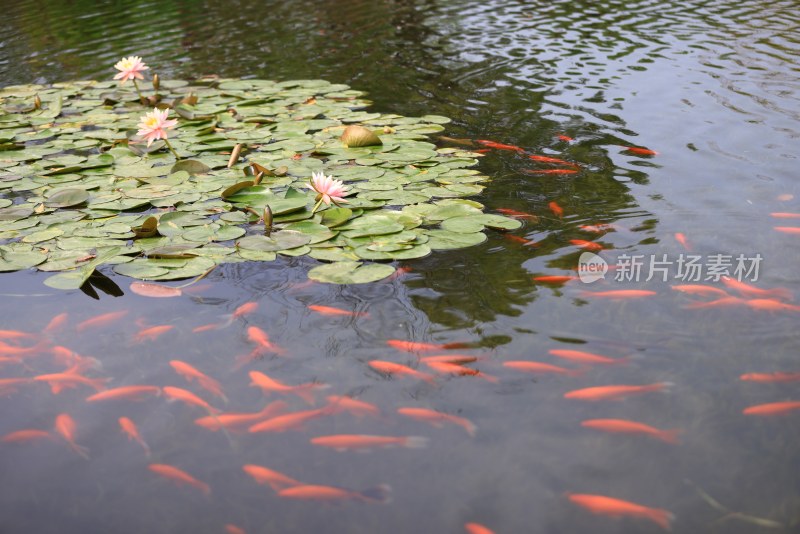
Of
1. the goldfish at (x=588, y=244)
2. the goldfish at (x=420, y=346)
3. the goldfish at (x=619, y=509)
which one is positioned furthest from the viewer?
the goldfish at (x=588, y=244)

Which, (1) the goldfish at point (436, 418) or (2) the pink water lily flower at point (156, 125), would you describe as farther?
(2) the pink water lily flower at point (156, 125)

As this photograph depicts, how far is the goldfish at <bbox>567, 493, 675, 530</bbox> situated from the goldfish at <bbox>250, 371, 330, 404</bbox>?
84 centimetres

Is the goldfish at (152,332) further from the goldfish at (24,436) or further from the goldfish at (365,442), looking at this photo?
the goldfish at (365,442)

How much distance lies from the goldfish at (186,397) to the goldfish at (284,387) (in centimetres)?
15

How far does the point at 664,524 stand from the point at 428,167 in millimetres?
2416

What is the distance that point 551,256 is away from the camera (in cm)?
295

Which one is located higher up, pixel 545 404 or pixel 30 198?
pixel 30 198

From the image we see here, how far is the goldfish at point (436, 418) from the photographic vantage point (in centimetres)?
211

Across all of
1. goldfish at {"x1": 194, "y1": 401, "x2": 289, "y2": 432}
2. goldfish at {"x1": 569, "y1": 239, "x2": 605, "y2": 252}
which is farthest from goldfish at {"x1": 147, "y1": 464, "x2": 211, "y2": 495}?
goldfish at {"x1": 569, "y1": 239, "x2": 605, "y2": 252}

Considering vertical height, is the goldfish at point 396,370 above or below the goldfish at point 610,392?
above

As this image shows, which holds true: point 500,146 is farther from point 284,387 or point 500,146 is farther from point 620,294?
point 284,387

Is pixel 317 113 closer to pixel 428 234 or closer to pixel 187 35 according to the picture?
pixel 428 234

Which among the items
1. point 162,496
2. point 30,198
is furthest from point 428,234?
point 30,198

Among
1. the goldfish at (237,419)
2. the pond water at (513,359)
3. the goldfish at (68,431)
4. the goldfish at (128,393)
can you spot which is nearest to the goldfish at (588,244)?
the pond water at (513,359)
